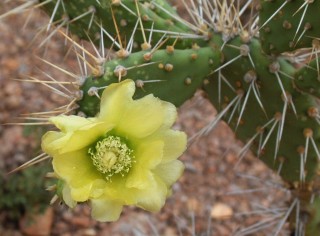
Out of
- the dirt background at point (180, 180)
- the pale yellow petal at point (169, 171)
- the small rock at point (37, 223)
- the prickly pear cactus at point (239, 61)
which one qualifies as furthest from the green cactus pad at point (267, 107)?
the small rock at point (37, 223)

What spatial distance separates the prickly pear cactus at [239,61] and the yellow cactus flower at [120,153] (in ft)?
1.14

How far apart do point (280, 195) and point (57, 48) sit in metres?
1.30

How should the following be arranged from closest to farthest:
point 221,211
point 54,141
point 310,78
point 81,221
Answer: point 54,141
point 310,78
point 81,221
point 221,211

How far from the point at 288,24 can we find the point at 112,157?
59 centimetres

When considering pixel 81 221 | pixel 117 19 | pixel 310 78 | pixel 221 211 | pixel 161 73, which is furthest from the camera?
pixel 221 211

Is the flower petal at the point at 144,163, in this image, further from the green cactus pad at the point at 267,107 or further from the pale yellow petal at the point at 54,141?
the green cactus pad at the point at 267,107

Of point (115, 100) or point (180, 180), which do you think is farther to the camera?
point (180, 180)

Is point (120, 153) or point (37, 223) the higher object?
point (120, 153)

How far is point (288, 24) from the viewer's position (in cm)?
131

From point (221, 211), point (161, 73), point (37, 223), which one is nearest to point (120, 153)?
point (161, 73)

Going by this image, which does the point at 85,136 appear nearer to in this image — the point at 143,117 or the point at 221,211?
the point at 143,117

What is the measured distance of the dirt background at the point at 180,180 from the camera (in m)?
2.68

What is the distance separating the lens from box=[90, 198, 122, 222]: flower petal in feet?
2.80

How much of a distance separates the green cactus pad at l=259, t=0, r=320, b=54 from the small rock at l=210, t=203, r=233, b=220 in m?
1.51
